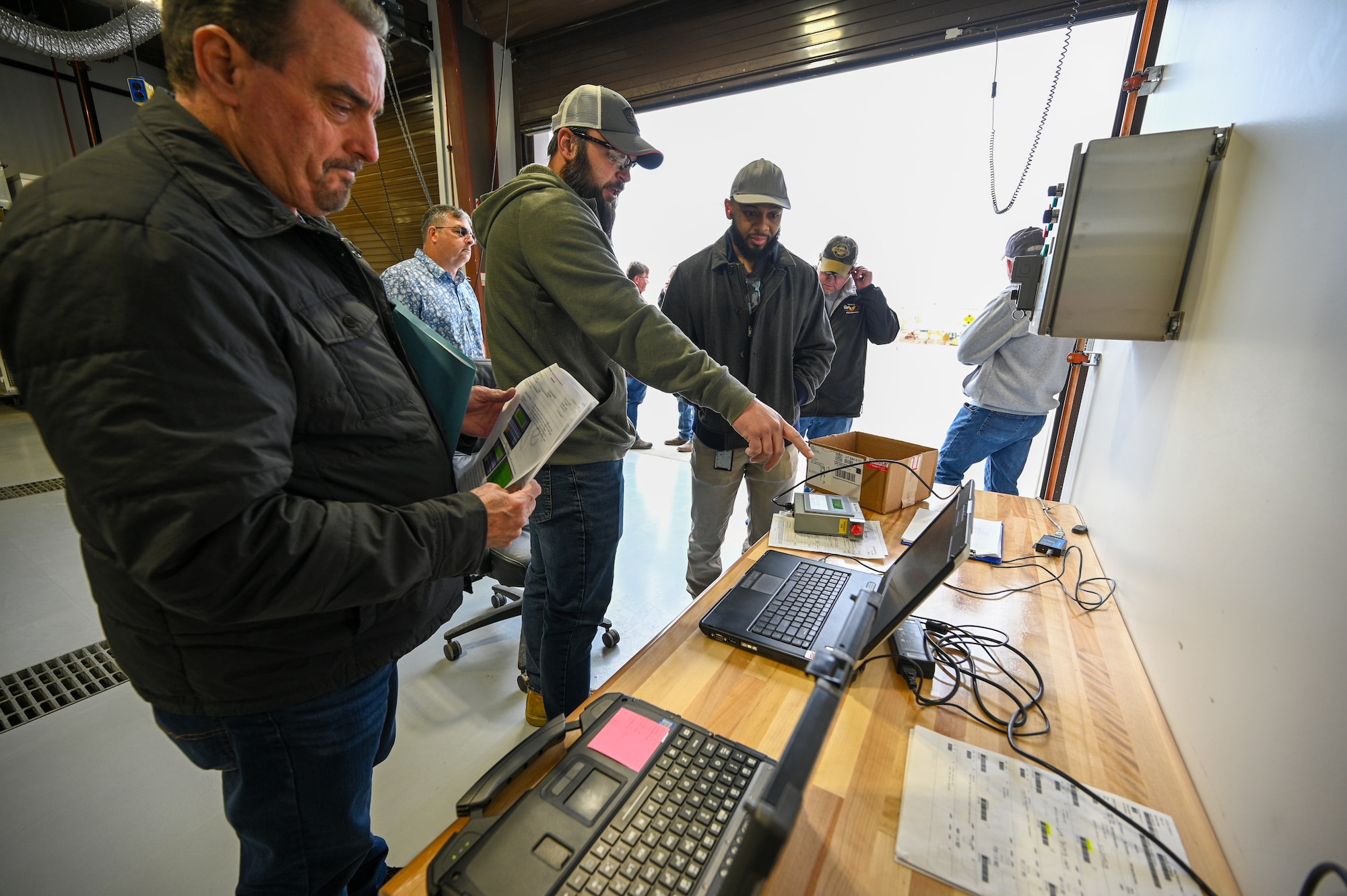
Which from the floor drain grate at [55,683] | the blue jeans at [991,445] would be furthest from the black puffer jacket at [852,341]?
the floor drain grate at [55,683]

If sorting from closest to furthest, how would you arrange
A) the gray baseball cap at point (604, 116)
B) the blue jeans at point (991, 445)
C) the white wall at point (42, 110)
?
the gray baseball cap at point (604, 116) < the blue jeans at point (991, 445) < the white wall at point (42, 110)

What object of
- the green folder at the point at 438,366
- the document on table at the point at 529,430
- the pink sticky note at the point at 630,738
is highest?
the green folder at the point at 438,366

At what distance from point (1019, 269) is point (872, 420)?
2.33 m

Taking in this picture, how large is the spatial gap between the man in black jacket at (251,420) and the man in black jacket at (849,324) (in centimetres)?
221

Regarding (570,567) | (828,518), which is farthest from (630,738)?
(828,518)

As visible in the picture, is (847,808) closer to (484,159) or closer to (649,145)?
(649,145)

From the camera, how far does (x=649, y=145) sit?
1321 millimetres

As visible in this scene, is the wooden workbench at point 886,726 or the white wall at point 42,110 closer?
the wooden workbench at point 886,726

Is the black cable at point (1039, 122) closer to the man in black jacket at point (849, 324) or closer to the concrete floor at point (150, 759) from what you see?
the man in black jacket at point (849, 324)

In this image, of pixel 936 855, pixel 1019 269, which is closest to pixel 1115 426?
pixel 1019 269

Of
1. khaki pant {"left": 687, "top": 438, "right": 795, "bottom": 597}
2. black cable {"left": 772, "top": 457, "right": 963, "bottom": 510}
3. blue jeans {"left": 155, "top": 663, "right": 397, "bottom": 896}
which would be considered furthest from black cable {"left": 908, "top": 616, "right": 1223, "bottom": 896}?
khaki pant {"left": 687, "top": 438, "right": 795, "bottom": 597}

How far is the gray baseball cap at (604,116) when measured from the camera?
1233 millimetres

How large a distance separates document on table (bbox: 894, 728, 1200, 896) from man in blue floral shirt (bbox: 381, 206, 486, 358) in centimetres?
232

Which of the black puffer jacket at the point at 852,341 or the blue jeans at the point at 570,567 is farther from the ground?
the black puffer jacket at the point at 852,341
